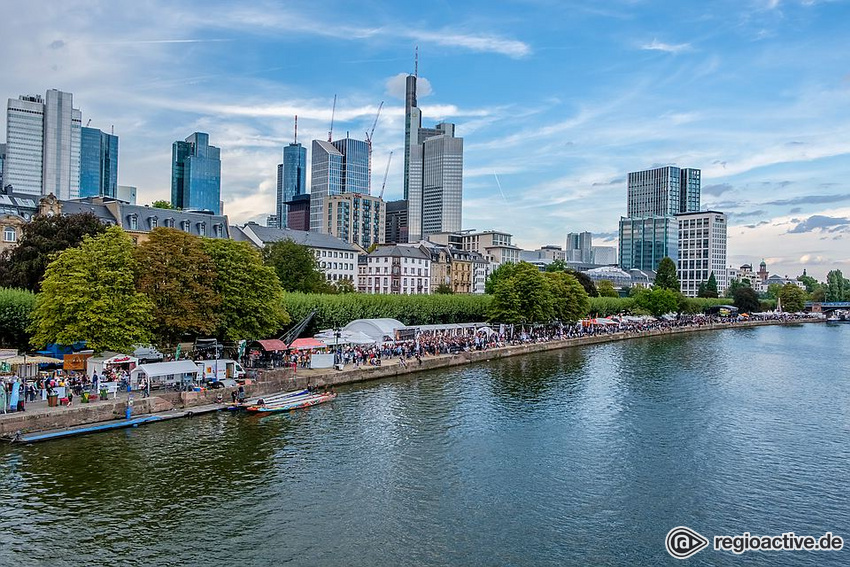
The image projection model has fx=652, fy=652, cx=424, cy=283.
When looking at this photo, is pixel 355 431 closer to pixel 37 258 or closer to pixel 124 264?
pixel 124 264

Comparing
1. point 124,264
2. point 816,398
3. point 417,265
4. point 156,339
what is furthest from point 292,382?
point 417,265

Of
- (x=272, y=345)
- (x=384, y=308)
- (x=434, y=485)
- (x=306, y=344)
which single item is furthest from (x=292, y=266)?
(x=434, y=485)

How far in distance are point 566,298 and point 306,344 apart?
58.6 meters

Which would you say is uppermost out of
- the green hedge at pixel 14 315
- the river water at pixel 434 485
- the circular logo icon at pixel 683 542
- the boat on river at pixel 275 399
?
the green hedge at pixel 14 315

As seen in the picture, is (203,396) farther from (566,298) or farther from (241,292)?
(566,298)

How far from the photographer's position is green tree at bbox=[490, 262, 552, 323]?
9150 centimetres

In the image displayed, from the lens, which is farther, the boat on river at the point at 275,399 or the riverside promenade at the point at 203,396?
the boat on river at the point at 275,399

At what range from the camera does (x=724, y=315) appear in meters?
172

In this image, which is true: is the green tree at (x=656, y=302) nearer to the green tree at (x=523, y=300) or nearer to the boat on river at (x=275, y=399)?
the green tree at (x=523, y=300)

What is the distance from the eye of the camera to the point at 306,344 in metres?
56.2

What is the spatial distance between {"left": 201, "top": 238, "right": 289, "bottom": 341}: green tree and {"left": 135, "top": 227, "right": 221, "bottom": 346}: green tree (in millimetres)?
1597

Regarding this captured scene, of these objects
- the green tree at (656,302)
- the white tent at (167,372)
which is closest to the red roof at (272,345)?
the white tent at (167,372)

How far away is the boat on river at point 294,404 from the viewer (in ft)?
136

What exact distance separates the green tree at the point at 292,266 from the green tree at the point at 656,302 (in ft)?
281
